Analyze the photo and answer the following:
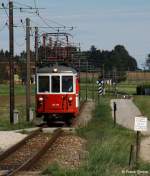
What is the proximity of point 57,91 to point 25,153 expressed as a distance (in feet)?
40.1


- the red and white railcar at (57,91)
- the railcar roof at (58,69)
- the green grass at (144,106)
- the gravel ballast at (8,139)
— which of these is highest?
the railcar roof at (58,69)

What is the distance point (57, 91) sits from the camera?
107ft

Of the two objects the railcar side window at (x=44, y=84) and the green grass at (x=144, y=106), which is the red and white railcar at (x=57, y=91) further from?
the green grass at (x=144, y=106)

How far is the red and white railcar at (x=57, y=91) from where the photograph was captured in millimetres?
32594

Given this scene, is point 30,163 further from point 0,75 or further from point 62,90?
point 0,75

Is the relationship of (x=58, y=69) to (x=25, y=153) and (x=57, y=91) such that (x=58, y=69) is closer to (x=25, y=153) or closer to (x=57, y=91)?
(x=57, y=91)

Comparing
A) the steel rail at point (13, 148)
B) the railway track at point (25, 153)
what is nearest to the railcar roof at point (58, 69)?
the railway track at point (25, 153)

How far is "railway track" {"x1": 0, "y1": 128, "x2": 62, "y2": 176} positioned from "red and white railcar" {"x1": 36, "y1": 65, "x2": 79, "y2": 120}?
4.21 m

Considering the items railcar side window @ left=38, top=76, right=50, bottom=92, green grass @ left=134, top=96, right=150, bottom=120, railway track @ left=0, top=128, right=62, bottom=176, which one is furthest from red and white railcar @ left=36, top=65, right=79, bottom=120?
green grass @ left=134, top=96, right=150, bottom=120

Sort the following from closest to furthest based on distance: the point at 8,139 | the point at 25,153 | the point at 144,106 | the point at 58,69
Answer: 1. the point at 25,153
2. the point at 8,139
3. the point at 58,69
4. the point at 144,106

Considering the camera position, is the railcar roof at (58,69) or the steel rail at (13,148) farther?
the railcar roof at (58,69)

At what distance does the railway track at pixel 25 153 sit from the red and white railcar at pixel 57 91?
4211 mm

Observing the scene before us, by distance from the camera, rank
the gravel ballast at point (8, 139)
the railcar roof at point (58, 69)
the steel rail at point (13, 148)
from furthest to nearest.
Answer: the railcar roof at point (58, 69) < the gravel ballast at point (8, 139) < the steel rail at point (13, 148)

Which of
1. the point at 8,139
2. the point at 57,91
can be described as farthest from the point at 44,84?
the point at 8,139
